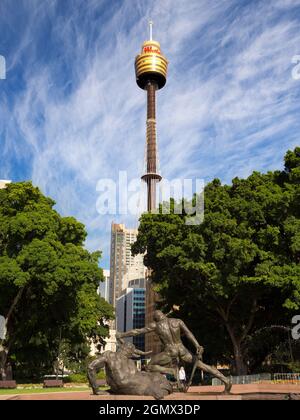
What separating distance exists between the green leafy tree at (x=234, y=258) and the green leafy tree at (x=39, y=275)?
514 centimetres

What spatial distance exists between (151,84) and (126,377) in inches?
5313

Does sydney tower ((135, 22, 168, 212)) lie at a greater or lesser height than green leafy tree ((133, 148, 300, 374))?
greater

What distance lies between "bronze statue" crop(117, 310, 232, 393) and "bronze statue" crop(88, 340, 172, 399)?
75 centimetres

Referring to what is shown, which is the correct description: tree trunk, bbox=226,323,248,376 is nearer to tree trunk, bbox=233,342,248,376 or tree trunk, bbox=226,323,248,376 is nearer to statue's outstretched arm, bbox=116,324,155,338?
tree trunk, bbox=233,342,248,376

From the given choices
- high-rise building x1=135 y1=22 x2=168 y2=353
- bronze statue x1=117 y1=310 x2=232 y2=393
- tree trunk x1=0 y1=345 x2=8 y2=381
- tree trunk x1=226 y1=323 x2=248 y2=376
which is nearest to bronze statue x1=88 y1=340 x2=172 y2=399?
bronze statue x1=117 y1=310 x2=232 y2=393

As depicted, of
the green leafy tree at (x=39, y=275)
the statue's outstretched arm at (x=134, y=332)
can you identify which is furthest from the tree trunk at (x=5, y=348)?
the statue's outstretched arm at (x=134, y=332)

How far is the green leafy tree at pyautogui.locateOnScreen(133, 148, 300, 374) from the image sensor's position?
27.4 metres

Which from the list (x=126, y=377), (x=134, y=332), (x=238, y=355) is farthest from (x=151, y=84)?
(x=126, y=377)

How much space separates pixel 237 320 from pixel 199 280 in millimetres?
5095

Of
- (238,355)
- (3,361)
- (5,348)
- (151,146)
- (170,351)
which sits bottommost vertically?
(3,361)

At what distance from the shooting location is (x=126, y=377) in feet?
36.6

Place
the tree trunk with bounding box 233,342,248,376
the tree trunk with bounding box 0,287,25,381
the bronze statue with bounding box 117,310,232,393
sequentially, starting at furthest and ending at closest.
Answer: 1. the tree trunk with bounding box 233,342,248,376
2. the tree trunk with bounding box 0,287,25,381
3. the bronze statue with bounding box 117,310,232,393

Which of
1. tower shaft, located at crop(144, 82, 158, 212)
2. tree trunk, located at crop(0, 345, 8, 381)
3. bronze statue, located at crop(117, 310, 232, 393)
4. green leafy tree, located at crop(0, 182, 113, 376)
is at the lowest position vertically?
tree trunk, located at crop(0, 345, 8, 381)

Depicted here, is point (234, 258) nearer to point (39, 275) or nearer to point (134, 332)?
point (39, 275)
